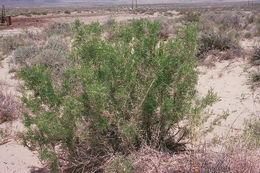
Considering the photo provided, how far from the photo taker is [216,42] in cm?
918

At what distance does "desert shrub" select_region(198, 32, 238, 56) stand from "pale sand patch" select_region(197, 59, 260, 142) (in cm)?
125

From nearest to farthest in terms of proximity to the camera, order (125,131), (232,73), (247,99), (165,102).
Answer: (125,131), (165,102), (247,99), (232,73)

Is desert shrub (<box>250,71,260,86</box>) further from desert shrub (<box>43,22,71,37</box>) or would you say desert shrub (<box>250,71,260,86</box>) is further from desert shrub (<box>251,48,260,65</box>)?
desert shrub (<box>43,22,71,37</box>)

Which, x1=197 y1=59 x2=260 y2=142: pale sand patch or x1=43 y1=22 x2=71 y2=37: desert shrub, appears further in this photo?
x1=43 y1=22 x2=71 y2=37: desert shrub

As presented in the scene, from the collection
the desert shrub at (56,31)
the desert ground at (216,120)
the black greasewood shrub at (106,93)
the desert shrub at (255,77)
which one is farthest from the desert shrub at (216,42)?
the desert shrub at (56,31)

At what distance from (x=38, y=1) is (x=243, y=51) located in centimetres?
20396

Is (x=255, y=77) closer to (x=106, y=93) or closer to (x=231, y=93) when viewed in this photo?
(x=231, y=93)

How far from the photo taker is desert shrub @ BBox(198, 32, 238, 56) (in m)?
9.08

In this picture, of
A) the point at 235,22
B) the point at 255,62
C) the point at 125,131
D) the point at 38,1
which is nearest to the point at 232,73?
the point at 255,62

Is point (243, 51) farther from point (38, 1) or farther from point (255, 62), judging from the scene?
point (38, 1)

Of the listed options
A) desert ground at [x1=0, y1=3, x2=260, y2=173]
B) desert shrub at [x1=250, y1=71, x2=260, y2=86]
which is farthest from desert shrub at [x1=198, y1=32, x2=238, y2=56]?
desert shrub at [x1=250, y1=71, x2=260, y2=86]

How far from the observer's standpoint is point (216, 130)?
4715 mm

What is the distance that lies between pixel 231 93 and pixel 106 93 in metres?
4.64

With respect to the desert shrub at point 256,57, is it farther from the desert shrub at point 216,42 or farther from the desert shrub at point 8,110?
the desert shrub at point 8,110
